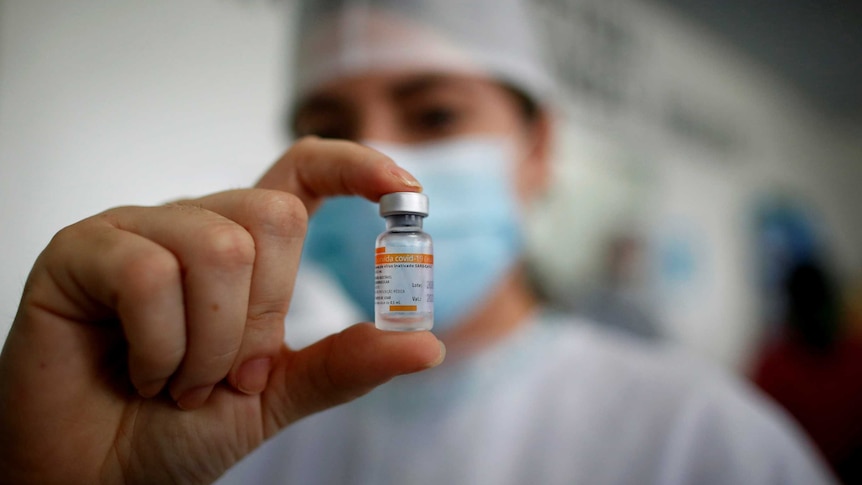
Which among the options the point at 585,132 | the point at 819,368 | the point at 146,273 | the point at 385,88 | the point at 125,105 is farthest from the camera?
the point at 819,368

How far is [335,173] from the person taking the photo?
26.7 inches

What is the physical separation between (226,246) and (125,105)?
0.74m

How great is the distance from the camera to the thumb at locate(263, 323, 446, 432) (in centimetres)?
58

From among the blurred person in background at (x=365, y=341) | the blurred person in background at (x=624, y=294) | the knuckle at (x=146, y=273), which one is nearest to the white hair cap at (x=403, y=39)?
the blurred person in background at (x=365, y=341)

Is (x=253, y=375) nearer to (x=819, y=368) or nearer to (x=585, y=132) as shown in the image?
(x=585, y=132)

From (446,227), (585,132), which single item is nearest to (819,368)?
(585,132)

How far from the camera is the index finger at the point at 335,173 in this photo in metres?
0.65

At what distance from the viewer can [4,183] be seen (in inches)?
30.7

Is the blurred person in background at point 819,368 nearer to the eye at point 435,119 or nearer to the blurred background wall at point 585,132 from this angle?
the blurred background wall at point 585,132

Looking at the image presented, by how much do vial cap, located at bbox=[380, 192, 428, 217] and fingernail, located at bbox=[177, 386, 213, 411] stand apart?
0.99 feet

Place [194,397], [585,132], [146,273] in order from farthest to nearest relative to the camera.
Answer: [585,132], [194,397], [146,273]

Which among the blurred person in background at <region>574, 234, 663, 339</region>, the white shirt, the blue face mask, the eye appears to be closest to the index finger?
the blue face mask

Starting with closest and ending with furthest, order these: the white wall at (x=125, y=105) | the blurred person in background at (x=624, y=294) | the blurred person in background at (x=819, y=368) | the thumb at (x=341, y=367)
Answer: the thumb at (x=341, y=367) → the white wall at (x=125, y=105) → the blurred person in background at (x=624, y=294) → the blurred person in background at (x=819, y=368)

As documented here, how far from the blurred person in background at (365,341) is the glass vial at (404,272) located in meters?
0.03
